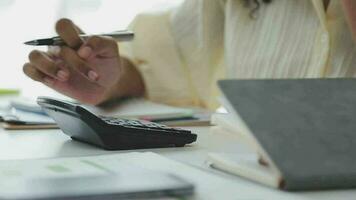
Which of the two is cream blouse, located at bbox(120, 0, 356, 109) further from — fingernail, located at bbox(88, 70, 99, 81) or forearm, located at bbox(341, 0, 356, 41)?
fingernail, located at bbox(88, 70, 99, 81)

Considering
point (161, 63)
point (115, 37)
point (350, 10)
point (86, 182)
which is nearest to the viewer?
point (86, 182)

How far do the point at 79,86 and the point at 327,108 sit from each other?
0.66 meters

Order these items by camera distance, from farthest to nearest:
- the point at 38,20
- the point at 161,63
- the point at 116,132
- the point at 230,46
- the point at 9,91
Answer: the point at 38,20 < the point at 9,91 < the point at 161,63 < the point at 230,46 < the point at 116,132

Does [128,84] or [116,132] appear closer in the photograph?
[116,132]

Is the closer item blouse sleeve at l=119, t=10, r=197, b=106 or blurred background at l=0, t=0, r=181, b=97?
blouse sleeve at l=119, t=10, r=197, b=106

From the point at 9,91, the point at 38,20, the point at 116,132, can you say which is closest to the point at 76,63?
the point at 116,132

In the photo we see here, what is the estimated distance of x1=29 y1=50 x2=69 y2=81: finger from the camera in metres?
1.13

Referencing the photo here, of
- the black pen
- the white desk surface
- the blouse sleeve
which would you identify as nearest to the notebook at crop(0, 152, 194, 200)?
the white desk surface

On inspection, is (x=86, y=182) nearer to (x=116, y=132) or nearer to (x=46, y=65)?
(x=116, y=132)

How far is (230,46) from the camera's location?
1.53 m

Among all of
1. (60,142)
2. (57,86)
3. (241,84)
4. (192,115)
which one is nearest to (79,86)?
(57,86)

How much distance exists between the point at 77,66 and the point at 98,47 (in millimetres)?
48

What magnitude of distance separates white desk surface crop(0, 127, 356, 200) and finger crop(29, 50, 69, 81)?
0.15 meters

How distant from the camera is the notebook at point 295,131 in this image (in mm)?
572
